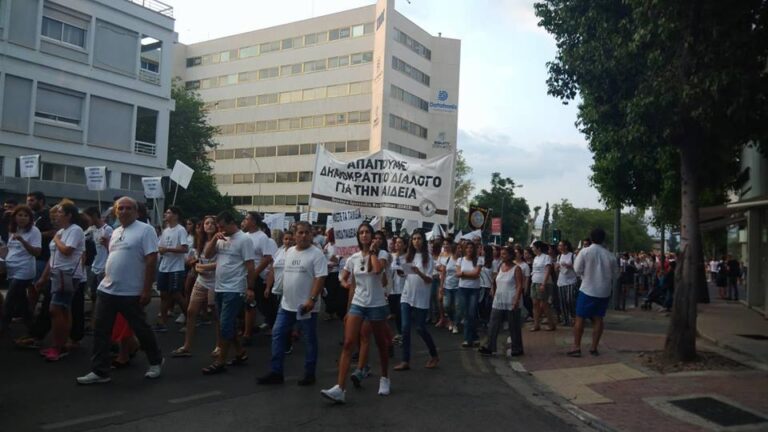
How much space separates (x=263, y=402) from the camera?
21.5 feet

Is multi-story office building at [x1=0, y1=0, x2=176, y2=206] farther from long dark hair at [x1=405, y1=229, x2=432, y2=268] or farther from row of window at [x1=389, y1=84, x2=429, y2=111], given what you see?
→ row of window at [x1=389, y1=84, x2=429, y2=111]

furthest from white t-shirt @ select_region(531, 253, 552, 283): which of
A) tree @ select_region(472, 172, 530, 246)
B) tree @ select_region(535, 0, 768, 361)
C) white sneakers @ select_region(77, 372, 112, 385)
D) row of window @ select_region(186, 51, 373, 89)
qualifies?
tree @ select_region(472, 172, 530, 246)

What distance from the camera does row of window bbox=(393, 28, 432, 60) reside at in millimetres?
58156

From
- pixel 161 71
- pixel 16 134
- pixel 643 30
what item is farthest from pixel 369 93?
pixel 643 30

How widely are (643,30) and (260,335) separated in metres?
7.42

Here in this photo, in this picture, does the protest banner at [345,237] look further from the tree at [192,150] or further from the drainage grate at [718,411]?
the tree at [192,150]

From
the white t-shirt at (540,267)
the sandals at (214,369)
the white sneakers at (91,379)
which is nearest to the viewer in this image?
the white sneakers at (91,379)

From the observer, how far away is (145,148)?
110ft

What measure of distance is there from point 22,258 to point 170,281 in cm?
258

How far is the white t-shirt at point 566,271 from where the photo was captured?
45.9 ft

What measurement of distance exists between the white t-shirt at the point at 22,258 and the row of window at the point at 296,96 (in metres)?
51.3

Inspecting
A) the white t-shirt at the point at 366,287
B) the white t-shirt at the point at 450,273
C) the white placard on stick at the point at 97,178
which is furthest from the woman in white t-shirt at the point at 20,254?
the white placard on stick at the point at 97,178

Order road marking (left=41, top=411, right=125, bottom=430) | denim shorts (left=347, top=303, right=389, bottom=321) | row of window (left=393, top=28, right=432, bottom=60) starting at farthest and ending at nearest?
row of window (left=393, top=28, right=432, bottom=60) < denim shorts (left=347, top=303, right=389, bottom=321) < road marking (left=41, top=411, right=125, bottom=430)

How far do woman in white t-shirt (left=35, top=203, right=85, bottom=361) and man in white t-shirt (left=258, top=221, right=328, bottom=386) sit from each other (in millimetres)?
2625
